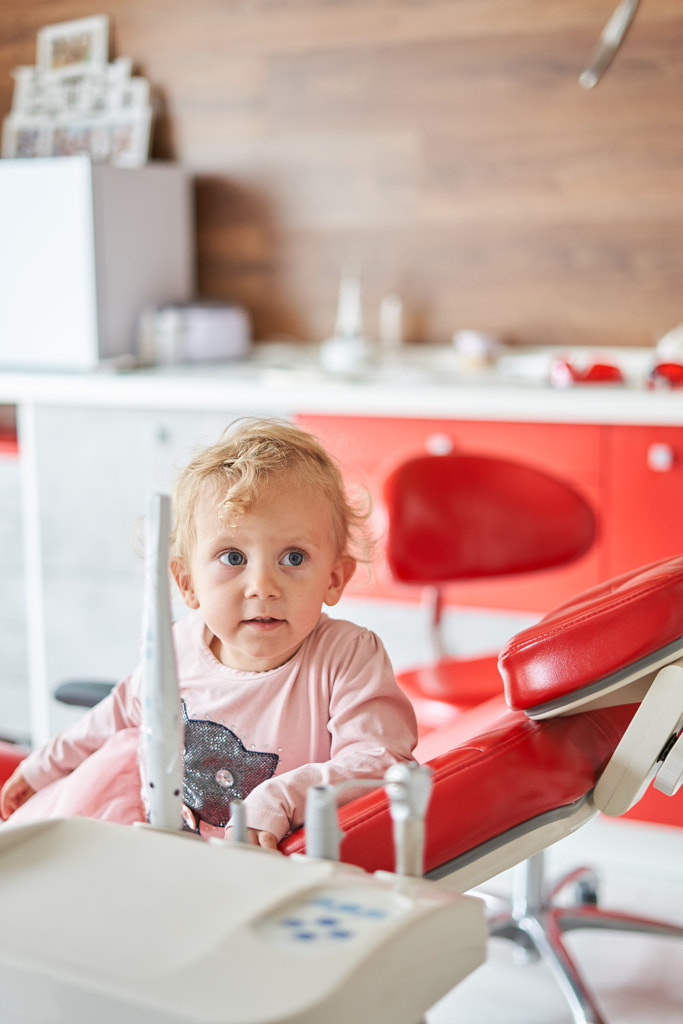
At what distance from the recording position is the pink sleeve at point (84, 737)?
1.38 meters

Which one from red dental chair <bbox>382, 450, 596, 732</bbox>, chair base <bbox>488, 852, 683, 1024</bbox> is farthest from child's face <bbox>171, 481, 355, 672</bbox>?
chair base <bbox>488, 852, 683, 1024</bbox>

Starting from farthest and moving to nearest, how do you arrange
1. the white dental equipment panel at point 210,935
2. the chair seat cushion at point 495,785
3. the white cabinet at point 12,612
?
the white cabinet at point 12,612 < the chair seat cushion at point 495,785 < the white dental equipment panel at point 210,935

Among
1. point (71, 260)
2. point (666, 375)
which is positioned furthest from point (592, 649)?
point (71, 260)

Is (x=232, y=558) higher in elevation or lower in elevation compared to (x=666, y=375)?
lower

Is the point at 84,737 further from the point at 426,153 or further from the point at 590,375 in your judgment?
the point at 426,153

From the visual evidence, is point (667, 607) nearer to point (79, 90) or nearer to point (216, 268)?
point (216, 268)

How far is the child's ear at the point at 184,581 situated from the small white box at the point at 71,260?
184 cm

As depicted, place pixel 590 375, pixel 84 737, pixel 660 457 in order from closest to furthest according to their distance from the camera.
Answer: pixel 84 737, pixel 660 457, pixel 590 375

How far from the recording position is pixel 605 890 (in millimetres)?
2432

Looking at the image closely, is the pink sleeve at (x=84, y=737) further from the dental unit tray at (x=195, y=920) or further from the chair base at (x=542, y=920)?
the chair base at (x=542, y=920)

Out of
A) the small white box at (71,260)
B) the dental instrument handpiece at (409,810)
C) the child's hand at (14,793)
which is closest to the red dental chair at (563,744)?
the dental instrument handpiece at (409,810)

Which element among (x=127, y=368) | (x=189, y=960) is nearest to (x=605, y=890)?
(x=127, y=368)

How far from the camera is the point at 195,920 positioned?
77cm

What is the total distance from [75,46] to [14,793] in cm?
268
